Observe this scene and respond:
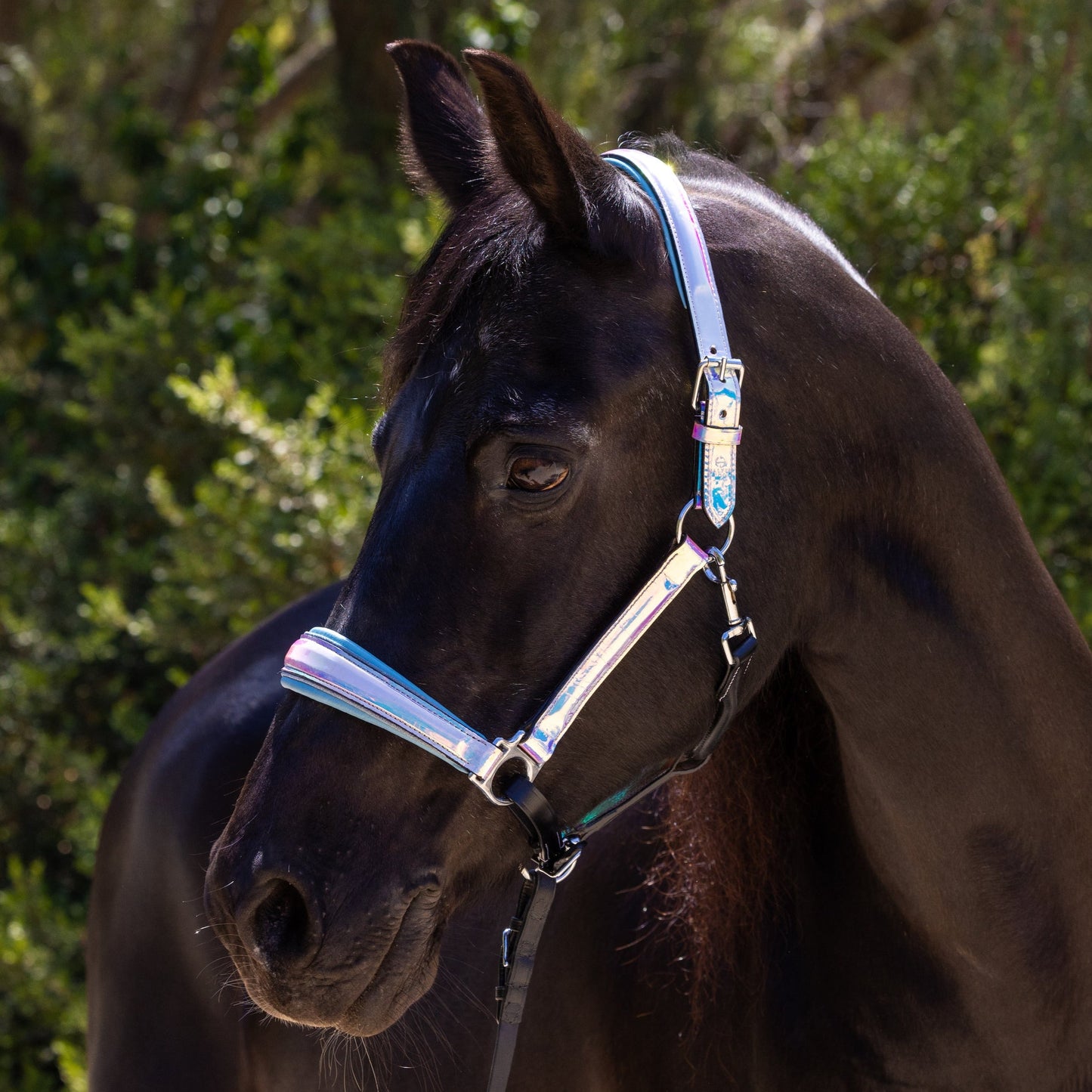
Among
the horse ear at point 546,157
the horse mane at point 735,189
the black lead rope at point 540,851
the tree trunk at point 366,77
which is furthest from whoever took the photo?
the tree trunk at point 366,77

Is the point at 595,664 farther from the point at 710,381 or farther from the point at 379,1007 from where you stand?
the point at 379,1007

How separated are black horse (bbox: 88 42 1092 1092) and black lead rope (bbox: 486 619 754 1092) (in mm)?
22

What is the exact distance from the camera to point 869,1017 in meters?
1.42

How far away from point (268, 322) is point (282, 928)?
4.12 meters

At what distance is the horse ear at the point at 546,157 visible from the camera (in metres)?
1.14

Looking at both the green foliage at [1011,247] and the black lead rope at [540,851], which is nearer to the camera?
the black lead rope at [540,851]

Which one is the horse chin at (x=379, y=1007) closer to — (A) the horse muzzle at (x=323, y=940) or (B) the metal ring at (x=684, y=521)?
(A) the horse muzzle at (x=323, y=940)

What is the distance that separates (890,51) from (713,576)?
5805 millimetres

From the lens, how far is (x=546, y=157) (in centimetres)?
119

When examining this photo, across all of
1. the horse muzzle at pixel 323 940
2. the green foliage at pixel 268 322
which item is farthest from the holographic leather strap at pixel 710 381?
the green foliage at pixel 268 322

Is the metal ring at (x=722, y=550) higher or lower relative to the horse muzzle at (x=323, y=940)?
higher

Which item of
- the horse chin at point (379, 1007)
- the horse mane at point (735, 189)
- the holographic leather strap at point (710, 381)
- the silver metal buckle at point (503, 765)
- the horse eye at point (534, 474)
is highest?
the horse mane at point (735, 189)

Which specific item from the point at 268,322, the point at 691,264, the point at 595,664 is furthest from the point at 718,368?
the point at 268,322

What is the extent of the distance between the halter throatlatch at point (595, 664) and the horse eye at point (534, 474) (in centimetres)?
15
